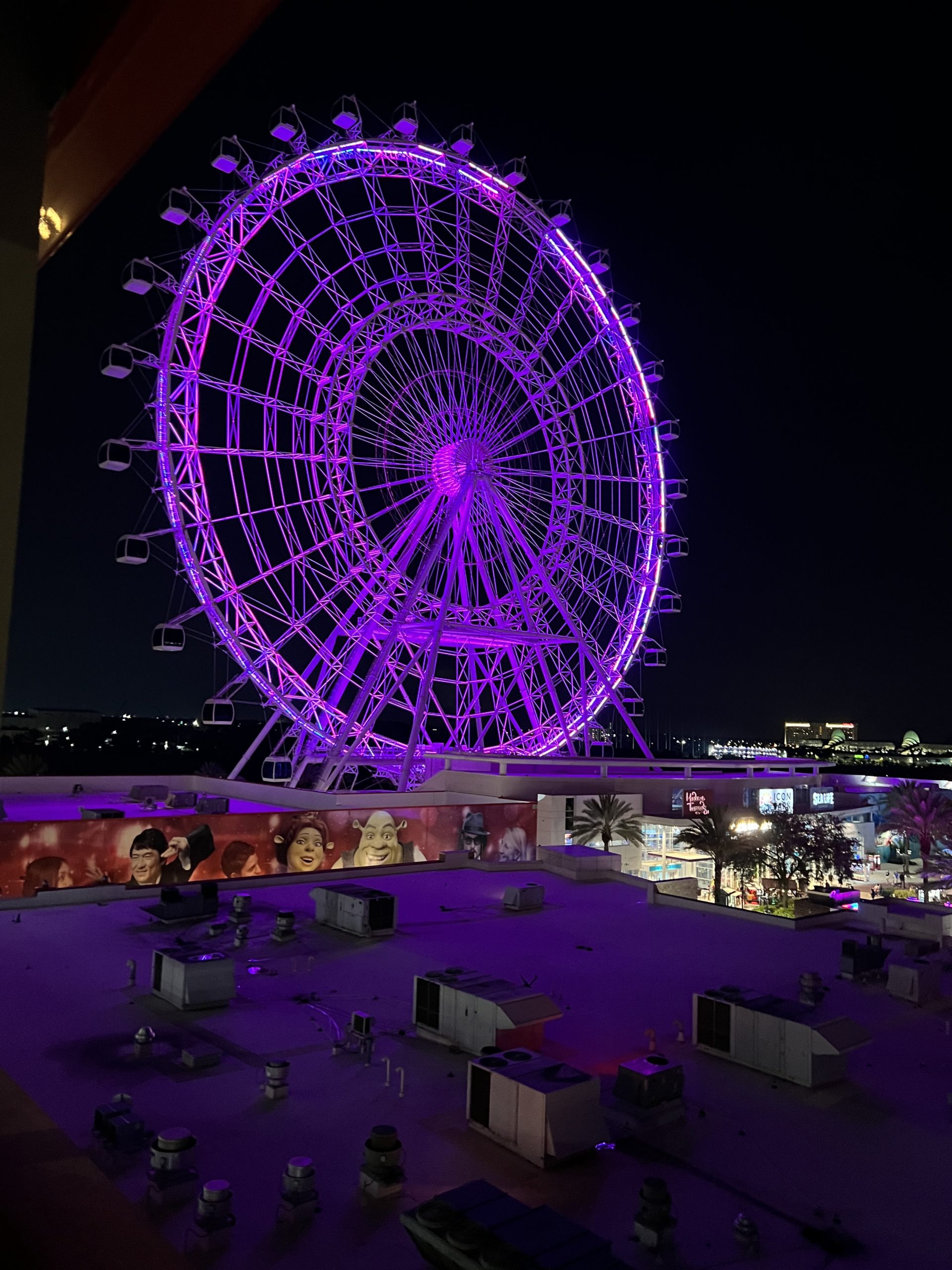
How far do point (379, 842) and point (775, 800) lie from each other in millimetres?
19420

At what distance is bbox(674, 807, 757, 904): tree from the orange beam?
3160 centimetres

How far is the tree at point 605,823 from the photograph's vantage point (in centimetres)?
3312

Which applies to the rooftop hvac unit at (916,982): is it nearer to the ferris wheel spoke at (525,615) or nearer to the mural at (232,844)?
the mural at (232,844)

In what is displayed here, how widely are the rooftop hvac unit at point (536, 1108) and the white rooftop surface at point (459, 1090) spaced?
0.45 ft

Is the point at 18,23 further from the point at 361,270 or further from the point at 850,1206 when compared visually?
the point at 361,270

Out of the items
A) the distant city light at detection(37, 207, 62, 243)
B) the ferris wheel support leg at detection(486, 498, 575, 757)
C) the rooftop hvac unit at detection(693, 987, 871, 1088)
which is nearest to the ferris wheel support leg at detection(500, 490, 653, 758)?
the ferris wheel support leg at detection(486, 498, 575, 757)

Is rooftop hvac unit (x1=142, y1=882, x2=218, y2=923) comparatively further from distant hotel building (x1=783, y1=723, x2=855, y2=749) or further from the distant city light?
distant hotel building (x1=783, y1=723, x2=855, y2=749)

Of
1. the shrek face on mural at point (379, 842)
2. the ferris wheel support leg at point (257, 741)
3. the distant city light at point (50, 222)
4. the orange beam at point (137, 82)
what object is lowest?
the shrek face on mural at point (379, 842)

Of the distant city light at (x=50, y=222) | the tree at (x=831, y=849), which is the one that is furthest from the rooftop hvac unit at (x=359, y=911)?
the tree at (x=831, y=849)

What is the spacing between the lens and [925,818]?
133 ft

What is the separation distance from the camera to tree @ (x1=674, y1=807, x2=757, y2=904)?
105 feet

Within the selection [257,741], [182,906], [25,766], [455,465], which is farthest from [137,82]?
[25,766]

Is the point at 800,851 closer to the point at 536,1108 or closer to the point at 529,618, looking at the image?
Answer: the point at 529,618

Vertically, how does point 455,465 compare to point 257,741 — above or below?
above
